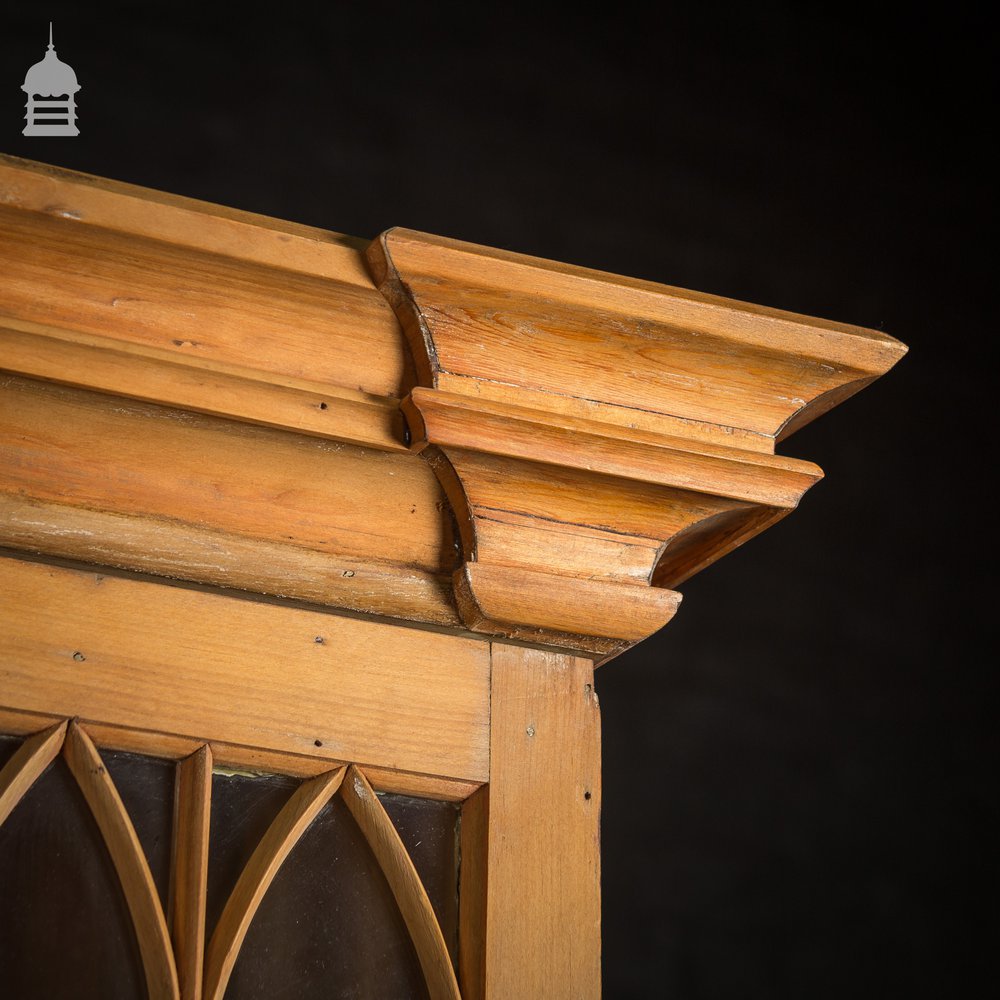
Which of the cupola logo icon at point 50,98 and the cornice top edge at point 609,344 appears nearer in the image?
the cornice top edge at point 609,344

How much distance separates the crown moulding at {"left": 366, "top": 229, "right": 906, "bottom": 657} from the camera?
0.69m

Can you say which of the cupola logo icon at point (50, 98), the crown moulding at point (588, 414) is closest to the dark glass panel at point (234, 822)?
the crown moulding at point (588, 414)

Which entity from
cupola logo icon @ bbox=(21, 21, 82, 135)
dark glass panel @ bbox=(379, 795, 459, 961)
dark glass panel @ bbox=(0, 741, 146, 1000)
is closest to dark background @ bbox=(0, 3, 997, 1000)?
cupola logo icon @ bbox=(21, 21, 82, 135)

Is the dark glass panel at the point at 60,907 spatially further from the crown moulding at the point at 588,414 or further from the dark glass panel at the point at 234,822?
the crown moulding at the point at 588,414

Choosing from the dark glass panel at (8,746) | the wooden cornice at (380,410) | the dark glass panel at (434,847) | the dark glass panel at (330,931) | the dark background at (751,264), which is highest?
the dark background at (751,264)

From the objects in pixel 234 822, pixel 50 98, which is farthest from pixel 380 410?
pixel 50 98

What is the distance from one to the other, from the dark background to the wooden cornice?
34.0 inches

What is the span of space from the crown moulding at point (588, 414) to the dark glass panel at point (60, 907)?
8.1 inches

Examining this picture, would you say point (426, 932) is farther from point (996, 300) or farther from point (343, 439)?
point (996, 300)

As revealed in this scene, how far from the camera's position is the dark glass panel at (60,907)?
1.95 ft

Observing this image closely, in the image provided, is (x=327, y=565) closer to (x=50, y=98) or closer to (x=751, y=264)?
(x=50, y=98)

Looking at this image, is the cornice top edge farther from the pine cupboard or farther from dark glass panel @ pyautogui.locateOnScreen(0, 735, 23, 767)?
dark glass panel @ pyautogui.locateOnScreen(0, 735, 23, 767)

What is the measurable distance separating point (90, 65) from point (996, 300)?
1.16 m

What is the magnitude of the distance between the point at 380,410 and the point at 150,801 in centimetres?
21
